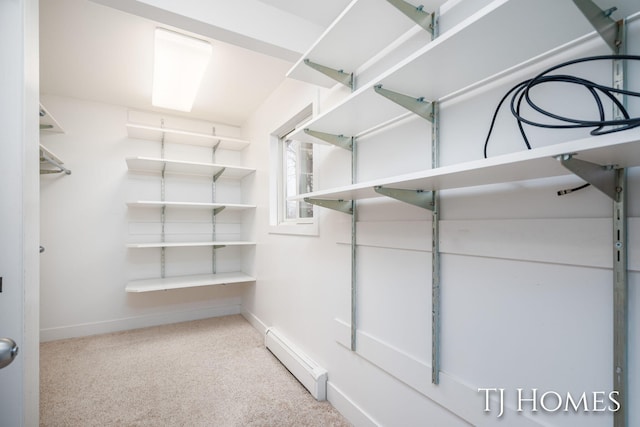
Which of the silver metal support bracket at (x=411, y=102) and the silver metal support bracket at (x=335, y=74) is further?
the silver metal support bracket at (x=335, y=74)

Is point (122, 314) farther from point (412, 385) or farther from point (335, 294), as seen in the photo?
point (412, 385)

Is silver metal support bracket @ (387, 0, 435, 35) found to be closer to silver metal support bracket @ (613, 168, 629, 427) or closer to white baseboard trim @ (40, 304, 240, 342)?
silver metal support bracket @ (613, 168, 629, 427)

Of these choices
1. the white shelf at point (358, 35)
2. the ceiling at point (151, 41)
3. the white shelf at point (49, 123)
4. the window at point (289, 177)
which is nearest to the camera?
the white shelf at point (358, 35)

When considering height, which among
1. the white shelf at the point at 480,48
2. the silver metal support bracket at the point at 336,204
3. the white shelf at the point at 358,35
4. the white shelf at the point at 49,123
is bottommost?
the silver metal support bracket at the point at 336,204

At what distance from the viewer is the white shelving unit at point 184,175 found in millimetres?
2895

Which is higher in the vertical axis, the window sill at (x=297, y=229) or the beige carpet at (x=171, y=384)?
the window sill at (x=297, y=229)

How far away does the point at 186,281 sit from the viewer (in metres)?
3.09

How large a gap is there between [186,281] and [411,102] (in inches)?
113

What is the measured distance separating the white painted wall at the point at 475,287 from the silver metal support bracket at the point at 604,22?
0.13ft

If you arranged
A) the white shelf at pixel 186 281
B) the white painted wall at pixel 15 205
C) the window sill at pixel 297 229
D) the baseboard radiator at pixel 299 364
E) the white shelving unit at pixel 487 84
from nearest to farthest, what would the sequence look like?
1. the white shelving unit at pixel 487 84
2. the white painted wall at pixel 15 205
3. the baseboard radiator at pixel 299 364
4. the window sill at pixel 297 229
5. the white shelf at pixel 186 281

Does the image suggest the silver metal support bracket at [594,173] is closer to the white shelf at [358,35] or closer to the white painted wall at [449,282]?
the white painted wall at [449,282]

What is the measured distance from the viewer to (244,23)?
1.60 meters

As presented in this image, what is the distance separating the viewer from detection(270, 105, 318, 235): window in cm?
249

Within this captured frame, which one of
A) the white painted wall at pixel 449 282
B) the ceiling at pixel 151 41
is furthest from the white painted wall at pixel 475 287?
the ceiling at pixel 151 41
